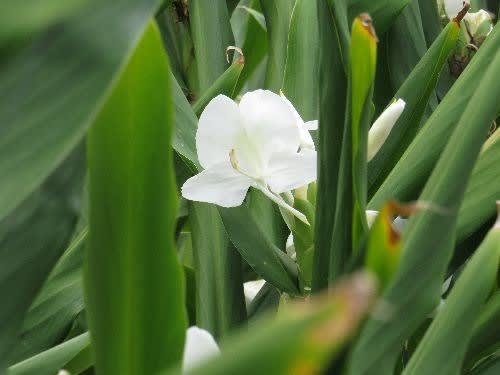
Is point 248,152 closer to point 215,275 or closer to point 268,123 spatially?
point 268,123

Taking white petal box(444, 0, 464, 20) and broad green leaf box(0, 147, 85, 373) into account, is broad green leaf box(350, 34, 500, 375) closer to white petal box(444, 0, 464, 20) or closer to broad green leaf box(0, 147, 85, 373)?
broad green leaf box(0, 147, 85, 373)

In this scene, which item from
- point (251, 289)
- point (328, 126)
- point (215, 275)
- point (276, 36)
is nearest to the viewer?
point (328, 126)

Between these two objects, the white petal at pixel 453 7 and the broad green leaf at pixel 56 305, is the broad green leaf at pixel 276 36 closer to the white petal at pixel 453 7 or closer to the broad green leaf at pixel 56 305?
the white petal at pixel 453 7

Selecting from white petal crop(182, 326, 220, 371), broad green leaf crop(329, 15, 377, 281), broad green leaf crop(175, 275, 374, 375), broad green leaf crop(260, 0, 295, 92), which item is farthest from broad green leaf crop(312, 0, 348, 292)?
broad green leaf crop(260, 0, 295, 92)

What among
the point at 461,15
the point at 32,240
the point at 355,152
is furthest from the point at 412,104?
the point at 32,240

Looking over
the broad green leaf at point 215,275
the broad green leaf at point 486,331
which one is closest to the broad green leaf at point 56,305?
the broad green leaf at point 215,275

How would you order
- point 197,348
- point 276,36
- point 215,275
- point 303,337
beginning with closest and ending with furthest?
point 303,337
point 197,348
point 215,275
point 276,36

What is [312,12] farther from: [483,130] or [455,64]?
[483,130]
